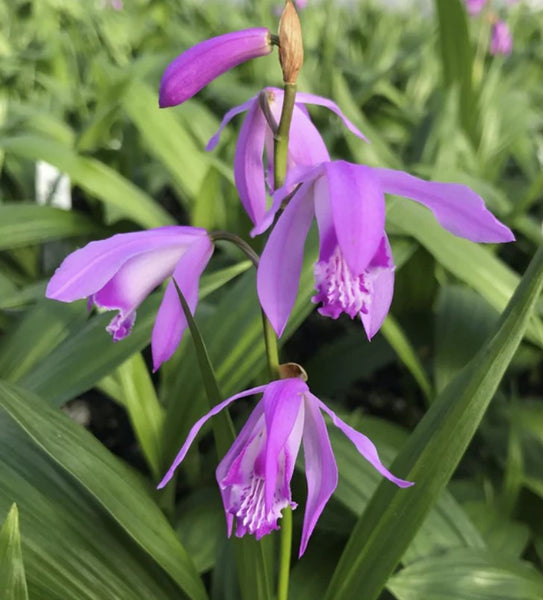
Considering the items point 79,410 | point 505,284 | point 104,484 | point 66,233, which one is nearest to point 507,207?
point 505,284

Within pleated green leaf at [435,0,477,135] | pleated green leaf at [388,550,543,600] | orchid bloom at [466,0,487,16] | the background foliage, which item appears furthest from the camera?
orchid bloom at [466,0,487,16]

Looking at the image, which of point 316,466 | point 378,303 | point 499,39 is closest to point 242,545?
point 316,466

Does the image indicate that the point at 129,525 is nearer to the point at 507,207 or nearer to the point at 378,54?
the point at 507,207

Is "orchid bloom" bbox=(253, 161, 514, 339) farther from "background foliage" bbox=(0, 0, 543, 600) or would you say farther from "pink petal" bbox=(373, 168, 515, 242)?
"background foliage" bbox=(0, 0, 543, 600)

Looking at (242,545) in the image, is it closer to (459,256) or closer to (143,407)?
(143,407)

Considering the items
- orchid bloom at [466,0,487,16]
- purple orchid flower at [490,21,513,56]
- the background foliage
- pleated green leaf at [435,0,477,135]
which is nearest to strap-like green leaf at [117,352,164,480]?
the background foliage
